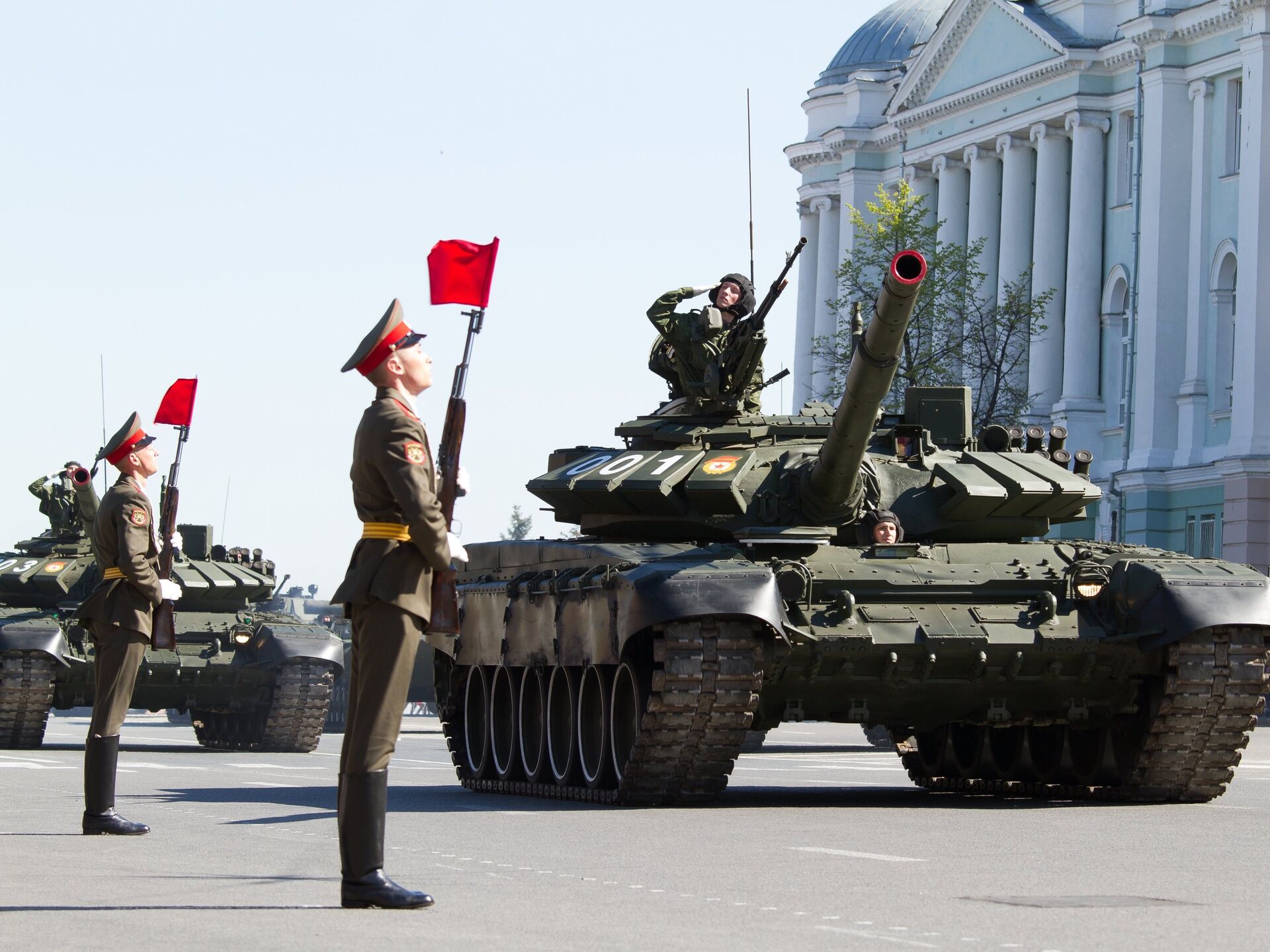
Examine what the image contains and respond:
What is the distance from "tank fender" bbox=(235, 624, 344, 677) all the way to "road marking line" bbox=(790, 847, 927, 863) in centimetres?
1588

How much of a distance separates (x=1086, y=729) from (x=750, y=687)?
3.29 meters

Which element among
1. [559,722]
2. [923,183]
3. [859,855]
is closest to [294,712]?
[559,722]

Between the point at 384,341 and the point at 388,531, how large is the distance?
697 mm

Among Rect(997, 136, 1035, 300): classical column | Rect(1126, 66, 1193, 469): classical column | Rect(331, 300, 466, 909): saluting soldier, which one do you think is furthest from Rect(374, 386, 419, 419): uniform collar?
Rect(997, 136, 1035, 300): classical column

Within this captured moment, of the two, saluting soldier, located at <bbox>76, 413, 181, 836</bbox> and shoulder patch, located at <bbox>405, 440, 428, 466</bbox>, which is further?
saluting soldier, located at <bbox>76, 413, 181, 836</bbox>

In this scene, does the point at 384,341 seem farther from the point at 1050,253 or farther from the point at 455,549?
the point at 1050,253

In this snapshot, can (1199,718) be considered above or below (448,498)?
below

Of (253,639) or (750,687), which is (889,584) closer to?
(750,687)

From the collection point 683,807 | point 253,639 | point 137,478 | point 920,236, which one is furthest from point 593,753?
point 920,236

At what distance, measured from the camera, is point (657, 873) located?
10.9 metres

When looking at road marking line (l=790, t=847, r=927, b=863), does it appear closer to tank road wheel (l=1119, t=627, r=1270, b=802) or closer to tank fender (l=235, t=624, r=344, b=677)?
tank road wheel (l=1119, t=627, r=1270, b=802)

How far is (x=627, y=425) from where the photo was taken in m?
19.5

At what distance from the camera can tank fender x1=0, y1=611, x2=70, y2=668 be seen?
2719 cm

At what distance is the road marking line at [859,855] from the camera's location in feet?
38.2
